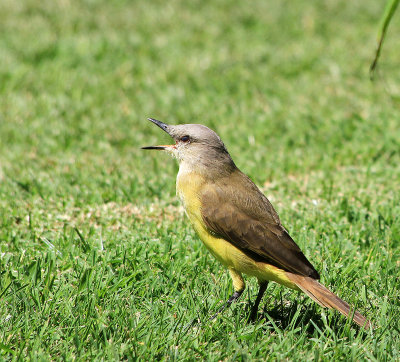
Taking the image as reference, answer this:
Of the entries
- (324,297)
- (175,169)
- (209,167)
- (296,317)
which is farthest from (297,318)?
(175,169)

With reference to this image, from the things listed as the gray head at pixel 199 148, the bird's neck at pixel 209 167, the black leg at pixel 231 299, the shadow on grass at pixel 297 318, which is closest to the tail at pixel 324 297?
the shadow on grass at pixel 297 318

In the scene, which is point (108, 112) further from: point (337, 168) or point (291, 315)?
point (291, 315)

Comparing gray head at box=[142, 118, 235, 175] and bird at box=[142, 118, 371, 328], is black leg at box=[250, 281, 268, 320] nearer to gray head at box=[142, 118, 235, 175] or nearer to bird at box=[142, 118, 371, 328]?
bird at box=[142, 118, 371, 328]

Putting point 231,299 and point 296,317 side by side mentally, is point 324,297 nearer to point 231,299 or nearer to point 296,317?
point 296,317

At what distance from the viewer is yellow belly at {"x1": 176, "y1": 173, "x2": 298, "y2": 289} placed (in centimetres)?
445

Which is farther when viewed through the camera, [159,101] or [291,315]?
[159,101]

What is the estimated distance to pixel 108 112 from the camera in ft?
28.7

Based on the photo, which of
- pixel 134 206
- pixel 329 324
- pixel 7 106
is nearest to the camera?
pixel 329 324

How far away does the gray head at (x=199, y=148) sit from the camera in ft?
16.6

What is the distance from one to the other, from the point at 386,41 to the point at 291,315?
8.00 meters

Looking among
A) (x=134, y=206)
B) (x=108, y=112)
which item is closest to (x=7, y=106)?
(x=108, y=112)

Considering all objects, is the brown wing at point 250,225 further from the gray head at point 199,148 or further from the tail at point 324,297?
the gray head at point 199,148

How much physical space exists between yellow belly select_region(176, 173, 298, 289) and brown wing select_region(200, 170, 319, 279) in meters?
0.04

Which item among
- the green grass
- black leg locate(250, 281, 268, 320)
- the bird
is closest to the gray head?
the bird
